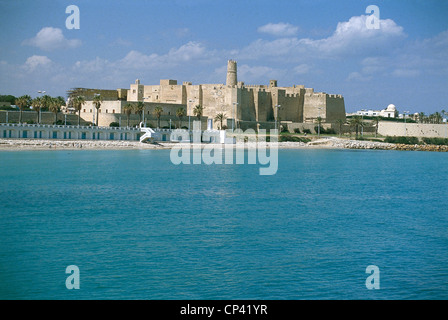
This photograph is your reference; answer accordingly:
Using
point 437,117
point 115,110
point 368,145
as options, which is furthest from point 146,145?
point 437,117

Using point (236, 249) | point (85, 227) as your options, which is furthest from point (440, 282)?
point (85, 227)

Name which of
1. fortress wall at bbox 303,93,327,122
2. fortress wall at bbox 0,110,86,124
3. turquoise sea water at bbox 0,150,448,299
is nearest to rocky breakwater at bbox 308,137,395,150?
fortress wall at bbox 303,93,327,122

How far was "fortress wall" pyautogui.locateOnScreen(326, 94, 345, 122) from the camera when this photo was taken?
85.6m

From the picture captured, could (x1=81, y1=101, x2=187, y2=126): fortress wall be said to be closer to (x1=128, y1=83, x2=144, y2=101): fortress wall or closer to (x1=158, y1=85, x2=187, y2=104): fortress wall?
(x1=158, y1=85, x2=187, y2=104): fortress wall

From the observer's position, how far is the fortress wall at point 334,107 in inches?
3369

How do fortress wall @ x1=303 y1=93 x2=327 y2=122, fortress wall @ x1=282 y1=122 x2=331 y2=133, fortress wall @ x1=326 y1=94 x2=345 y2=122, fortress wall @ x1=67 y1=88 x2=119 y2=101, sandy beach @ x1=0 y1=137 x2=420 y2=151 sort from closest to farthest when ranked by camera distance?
1. sandy beach @ x1=0 y1=137 x2=420 y2=151
2. fortress wall @ x1=67 y1=88 x2=119 y2=101
3. fortress wall @ x1=282 y1=122 x2=331 y2=133
4. fortress wall @ x1=303 y1=93 x2=327 y2=122
5. fortress wall @ x1=326 y1=94 x2=345 y2=122

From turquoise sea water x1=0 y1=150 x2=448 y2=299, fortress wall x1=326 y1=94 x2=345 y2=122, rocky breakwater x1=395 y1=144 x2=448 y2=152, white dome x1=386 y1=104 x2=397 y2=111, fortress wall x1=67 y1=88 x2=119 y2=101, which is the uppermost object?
white dome x1=386 y1=104 x2=397 y2=111

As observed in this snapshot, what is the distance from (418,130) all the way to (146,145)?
48.2 meters

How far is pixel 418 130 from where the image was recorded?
92750mm

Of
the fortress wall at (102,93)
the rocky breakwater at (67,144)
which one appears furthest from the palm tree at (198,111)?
the fortress wall at (102,93)

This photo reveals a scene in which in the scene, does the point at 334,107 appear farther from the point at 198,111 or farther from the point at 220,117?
the point at 198,111

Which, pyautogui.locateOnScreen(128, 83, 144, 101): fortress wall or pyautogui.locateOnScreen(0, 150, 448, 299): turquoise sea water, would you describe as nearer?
pyautogui.locateOnScreen(0, 150, 448, 299): turquoise sea water
